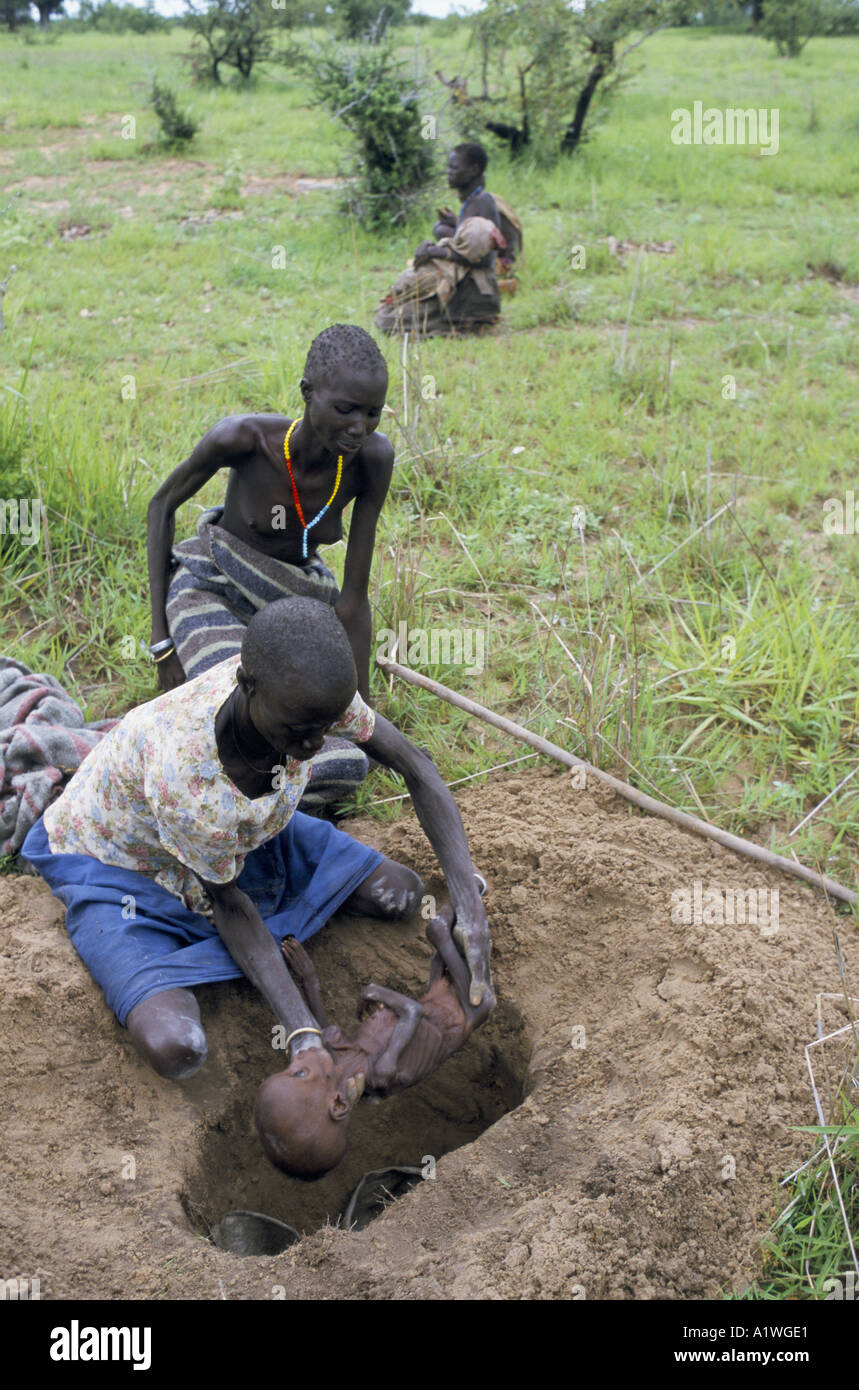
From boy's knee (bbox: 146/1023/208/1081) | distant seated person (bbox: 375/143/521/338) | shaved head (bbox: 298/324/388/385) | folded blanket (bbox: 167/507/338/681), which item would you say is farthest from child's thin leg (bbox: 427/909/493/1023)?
distant seated person (bbox: 375/143/521/338)

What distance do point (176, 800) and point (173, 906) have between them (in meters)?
0.49

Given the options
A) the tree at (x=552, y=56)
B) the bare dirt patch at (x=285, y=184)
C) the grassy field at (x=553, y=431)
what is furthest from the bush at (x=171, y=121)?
the tree at (x=552, y=56)

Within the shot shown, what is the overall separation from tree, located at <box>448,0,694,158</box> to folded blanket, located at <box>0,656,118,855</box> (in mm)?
7520

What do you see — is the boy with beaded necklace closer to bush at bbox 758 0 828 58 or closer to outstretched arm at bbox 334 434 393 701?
outstretched arm at bbox 334 434 393 701

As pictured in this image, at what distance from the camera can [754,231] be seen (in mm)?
8062

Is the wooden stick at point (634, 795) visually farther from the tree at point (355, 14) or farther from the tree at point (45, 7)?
the tree at point (45, 7)

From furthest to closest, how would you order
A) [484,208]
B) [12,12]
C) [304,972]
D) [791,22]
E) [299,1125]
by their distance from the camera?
[12,12] < [791,22] < [484,208] < [304,972] < [299,1125]

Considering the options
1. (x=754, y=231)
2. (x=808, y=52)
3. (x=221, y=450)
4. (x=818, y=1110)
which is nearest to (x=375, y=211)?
(x=754, y=231)

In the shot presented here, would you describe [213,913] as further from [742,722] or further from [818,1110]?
[742,722]

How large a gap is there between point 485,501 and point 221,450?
1734 millimetres

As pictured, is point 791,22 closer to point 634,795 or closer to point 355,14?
point 355,14

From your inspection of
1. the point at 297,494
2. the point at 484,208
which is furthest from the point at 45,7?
the point at 297,494

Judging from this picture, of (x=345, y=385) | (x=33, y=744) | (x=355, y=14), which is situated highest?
(x=355, y=14)

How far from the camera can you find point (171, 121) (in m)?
9.98
